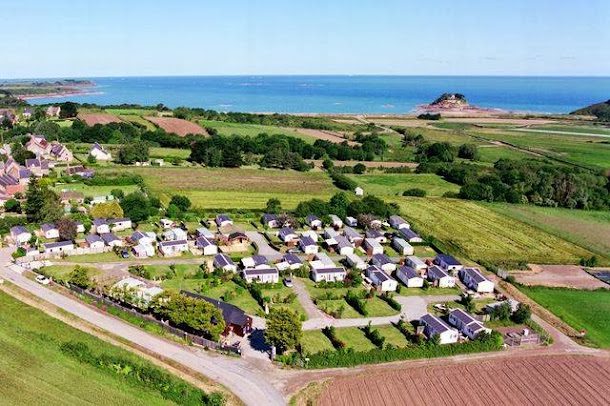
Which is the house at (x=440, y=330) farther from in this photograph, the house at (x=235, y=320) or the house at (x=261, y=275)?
the house at (x=261, y=275)

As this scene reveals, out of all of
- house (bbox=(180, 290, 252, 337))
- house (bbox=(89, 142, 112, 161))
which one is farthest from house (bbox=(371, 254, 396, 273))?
house (bbox=(89, 142, 112, 161))

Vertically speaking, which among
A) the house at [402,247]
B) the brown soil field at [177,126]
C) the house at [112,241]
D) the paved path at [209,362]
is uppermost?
the brown soil field at [177,126]

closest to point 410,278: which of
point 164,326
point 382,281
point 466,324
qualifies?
point 382,281

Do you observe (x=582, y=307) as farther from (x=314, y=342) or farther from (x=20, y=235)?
(x=20, y=235)

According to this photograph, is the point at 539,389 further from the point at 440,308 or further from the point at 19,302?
the point at 19,302

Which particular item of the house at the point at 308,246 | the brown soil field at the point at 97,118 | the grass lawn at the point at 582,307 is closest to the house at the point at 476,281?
the grass lawn at the point at 582,307

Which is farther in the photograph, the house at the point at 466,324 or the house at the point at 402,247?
the house at the point at 402,247

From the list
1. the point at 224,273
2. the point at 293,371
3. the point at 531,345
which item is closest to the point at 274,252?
the point at 224,273
